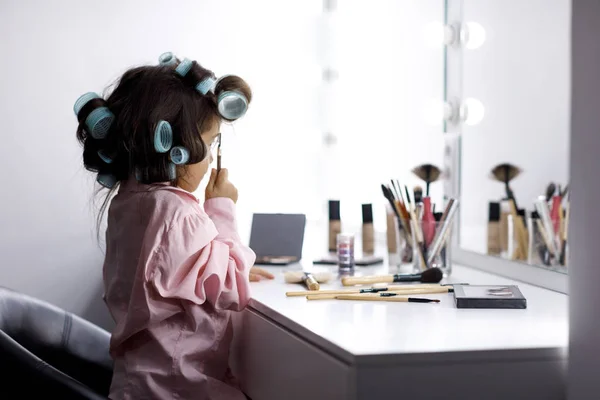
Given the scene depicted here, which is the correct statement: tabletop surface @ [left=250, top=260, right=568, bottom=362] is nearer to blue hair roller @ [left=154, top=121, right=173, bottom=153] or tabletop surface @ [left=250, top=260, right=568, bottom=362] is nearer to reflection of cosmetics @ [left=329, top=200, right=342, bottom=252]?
blue hair roller @ [left=154, top=121, right=173, bottom=153]

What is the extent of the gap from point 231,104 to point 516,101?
598 mm

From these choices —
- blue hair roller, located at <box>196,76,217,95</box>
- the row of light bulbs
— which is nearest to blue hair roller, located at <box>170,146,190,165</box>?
blue hair roller, located at <box>196,76,217,95</box>

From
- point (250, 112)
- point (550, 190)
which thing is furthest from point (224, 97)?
point (250, 112)

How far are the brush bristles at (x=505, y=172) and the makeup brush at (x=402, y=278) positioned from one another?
0.28m

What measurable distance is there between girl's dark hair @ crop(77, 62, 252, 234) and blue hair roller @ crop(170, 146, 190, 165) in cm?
2

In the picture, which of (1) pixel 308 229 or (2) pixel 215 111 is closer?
(2) pixel 215 111

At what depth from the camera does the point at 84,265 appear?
1.94m

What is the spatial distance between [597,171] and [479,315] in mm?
298

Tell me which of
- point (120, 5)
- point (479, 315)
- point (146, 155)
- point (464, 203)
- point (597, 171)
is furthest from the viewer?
point (120, 5)

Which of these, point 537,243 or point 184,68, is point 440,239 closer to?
point 537,243

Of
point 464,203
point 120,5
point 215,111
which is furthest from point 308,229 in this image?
point 215,111

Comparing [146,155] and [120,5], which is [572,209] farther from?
[120,5]

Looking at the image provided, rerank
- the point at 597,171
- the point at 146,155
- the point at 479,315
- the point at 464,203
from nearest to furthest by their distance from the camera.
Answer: the point at 597,171 → the point at 479,315 → the point at 146,155 → the point at 464,203

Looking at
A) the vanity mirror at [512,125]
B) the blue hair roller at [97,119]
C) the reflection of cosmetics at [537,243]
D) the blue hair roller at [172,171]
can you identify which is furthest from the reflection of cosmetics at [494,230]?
the blue hair roller at [97,119]
